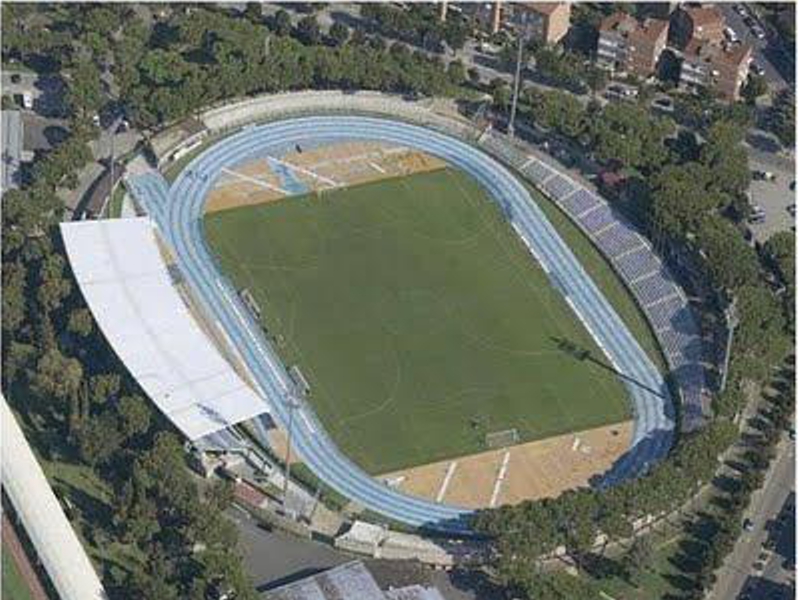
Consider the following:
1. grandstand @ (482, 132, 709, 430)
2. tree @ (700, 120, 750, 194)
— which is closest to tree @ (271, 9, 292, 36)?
grandstand @ (482, 132, 709, 430)

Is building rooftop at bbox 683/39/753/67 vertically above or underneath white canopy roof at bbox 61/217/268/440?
above

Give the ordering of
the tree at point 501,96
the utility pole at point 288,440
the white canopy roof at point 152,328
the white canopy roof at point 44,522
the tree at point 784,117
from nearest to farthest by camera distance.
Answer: the white canopy roof at point 44,522 → the utility pole at point 288,440 → the white canopy roof at point 152,328 → the tree at point 501,96 → the tree at point 784,117

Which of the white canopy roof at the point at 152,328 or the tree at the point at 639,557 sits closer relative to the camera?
the tree at the point at 639,557

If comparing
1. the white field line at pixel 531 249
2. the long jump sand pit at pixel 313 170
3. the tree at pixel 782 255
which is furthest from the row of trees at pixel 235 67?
the tree at pixel 782 255

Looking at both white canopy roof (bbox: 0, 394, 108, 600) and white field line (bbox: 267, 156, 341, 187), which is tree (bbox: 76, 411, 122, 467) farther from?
white field line (bbox: 267, 156, 341, 187)

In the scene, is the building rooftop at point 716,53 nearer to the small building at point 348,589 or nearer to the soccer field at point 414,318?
the soccer field at point 414,318

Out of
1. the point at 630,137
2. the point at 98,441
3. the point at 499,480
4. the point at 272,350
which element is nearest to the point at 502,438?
the point at 499,480

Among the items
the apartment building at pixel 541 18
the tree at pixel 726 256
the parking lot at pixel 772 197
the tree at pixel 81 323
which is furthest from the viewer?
the apartment building at pixel 541 18
